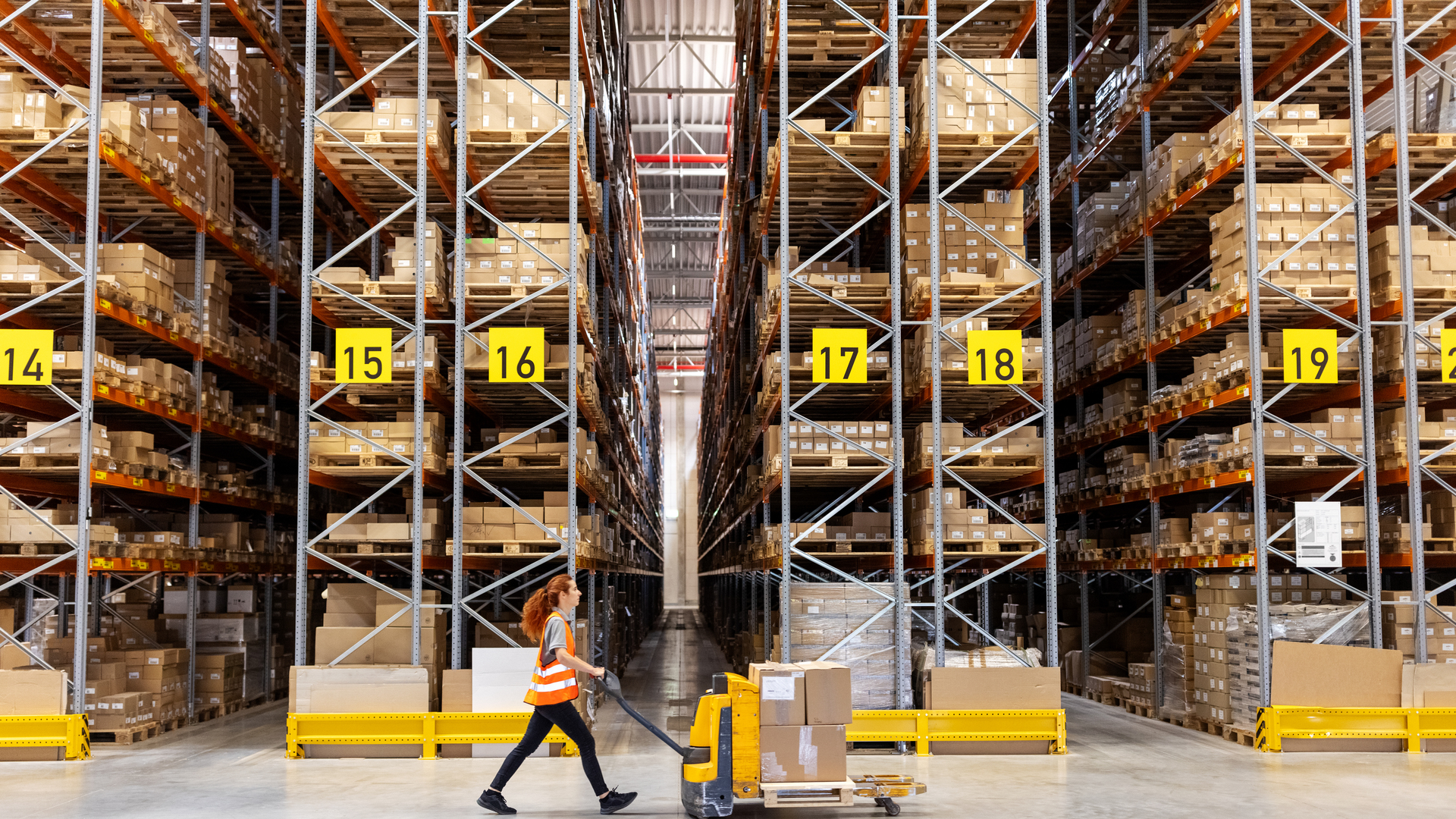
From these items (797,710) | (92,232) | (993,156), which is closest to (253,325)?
(92,232)

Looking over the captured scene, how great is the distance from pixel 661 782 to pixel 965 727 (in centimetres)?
261

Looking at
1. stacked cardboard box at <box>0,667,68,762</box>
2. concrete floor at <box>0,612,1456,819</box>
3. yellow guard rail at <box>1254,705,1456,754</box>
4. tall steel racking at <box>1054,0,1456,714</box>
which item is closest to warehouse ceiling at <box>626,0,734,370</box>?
tall steel racking at <box>1054,0,1456,714</box>

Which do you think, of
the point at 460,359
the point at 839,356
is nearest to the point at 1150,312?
the point at 839,356

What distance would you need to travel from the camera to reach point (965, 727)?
30.9ft

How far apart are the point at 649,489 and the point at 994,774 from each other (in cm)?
2371

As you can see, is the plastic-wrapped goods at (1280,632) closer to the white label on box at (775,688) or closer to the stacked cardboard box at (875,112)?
the white label on box at (775,688)

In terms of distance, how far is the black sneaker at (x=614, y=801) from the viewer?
702 cm

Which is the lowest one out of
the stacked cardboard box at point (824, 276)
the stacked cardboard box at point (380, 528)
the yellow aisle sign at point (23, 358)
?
the stacked cardboard box at point (380, 528)

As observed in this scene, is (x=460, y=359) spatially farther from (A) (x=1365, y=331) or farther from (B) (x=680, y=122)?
(B) (x=680, y=122)

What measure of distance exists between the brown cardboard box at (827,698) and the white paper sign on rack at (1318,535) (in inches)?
184

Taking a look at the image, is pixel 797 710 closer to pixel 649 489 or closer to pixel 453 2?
pixel 453 2

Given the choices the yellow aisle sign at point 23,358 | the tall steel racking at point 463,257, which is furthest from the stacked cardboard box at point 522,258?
the yellow aisle sign at point 23,358

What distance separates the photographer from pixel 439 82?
12461mm

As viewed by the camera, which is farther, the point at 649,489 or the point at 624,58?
the point at 649,489
